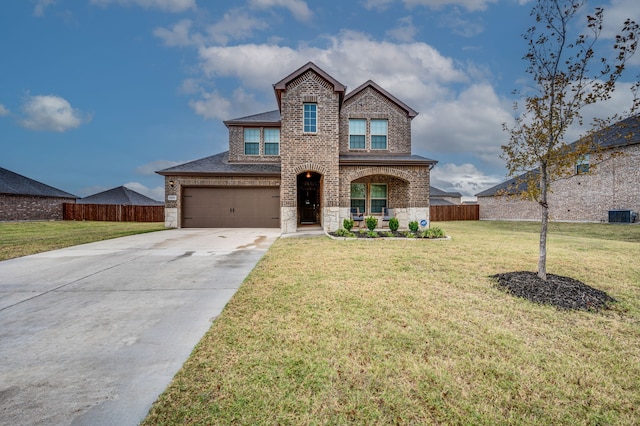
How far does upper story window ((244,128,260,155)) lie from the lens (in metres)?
16.6

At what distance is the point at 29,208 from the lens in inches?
945

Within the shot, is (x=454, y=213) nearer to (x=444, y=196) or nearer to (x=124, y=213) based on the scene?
(x=444, y=196)

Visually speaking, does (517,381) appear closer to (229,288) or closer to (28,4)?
(229,288)

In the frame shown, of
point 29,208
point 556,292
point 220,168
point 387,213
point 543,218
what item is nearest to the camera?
point 556,292

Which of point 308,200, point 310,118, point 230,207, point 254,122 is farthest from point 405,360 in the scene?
point 254,122

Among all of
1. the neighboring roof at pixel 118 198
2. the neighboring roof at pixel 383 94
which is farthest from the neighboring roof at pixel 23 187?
the neighboring roof at pixel 383 94

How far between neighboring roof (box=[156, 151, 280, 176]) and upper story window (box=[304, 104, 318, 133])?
3.31 m

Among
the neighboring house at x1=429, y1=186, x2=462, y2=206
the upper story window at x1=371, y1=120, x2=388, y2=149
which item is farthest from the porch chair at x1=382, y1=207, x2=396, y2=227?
the neighboring house at x1=429, y1=186, x2=462, y2=206

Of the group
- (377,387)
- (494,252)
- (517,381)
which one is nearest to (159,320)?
(377,387)

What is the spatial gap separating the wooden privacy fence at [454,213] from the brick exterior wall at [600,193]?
18.6ft

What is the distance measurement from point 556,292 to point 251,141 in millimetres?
15919

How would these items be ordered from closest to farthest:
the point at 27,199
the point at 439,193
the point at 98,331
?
the point at 98,331 < the point at 27,199 < the point at 439,193

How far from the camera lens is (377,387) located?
1.99 meters

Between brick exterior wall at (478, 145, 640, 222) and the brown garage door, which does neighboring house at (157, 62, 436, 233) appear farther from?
brick exterior wall at (478, 145, 640, 222)
